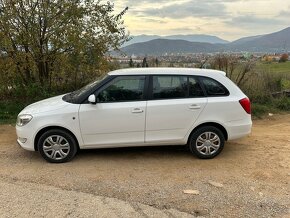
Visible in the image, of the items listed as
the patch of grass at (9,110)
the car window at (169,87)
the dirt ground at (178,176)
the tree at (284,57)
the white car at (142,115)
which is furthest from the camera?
the tree at (284,57)

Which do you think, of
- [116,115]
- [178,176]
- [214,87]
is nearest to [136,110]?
[116,115]

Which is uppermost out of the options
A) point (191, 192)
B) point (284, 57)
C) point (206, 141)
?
point (284, 57)

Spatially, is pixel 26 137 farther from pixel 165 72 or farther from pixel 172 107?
pixel 165 72

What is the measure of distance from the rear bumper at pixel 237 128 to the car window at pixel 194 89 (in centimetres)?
72

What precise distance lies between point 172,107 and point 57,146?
2062mm

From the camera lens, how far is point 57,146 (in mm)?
6168

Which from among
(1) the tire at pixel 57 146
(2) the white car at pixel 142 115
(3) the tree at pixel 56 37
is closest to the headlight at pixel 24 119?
(2) the white car at pixel 142 115

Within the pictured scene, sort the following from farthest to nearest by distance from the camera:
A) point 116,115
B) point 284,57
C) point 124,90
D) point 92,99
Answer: point 284,57, point 124,90, point 116,115, point 92,99

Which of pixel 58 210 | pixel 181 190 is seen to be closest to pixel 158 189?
pixel 181 190

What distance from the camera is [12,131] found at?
337 inches

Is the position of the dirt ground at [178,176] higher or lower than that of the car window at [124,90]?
lower

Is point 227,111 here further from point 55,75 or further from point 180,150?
point 55,75

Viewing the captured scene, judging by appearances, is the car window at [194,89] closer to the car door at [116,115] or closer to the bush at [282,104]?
the car door at [116,115]

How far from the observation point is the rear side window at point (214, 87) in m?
6.40
